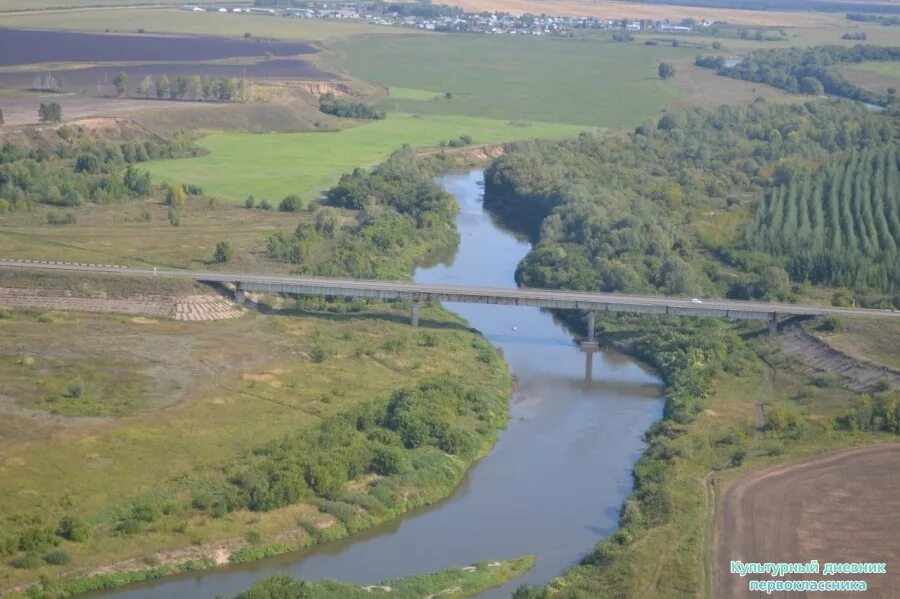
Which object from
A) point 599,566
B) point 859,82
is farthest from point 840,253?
point 859,82

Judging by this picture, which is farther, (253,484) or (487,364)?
(487,364)

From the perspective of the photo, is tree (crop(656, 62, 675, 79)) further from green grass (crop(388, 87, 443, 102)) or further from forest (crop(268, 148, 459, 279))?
forest (crop(268, 148, 459, 279))

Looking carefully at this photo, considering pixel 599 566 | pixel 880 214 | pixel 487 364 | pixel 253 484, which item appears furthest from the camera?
pixel 880 214

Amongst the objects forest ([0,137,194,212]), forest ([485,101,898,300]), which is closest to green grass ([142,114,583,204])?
forest ([0,137,194,212])

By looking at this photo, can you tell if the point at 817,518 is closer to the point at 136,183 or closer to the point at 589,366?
the point at 589,366

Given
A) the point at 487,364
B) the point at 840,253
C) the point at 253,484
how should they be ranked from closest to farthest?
the point at 253,484
the point at 487,364
the point at 840,253

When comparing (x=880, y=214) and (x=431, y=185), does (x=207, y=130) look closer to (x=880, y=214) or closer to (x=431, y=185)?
(x=431, y=185)
